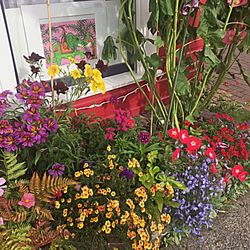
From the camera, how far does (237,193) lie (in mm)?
2123

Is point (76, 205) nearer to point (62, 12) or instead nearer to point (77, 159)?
point (77, 159)

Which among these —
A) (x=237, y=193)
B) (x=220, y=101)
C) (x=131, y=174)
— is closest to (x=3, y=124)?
(x=131, y=174)

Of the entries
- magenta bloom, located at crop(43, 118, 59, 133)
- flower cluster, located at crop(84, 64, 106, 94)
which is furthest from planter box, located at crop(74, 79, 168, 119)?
magenta bloom, located at crop(43, 118, 59, 133)

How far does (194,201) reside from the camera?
176 centimetres

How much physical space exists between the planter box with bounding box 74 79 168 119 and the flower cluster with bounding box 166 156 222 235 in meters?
0.78

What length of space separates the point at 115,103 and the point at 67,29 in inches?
26.3

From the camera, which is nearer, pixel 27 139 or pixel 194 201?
pixel 27 139

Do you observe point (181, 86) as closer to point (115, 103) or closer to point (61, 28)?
point (115, 103)

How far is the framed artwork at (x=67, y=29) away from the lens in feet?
6.50

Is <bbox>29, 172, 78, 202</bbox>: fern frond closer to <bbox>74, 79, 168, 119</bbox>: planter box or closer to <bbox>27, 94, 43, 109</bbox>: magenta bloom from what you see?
<bbox>27, 94, 43, 109</bbox>: magenta bloom

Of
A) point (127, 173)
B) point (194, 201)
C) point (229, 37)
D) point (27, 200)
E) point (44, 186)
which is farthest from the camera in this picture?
point (229, 37)

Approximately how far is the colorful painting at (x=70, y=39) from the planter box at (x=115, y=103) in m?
0.34

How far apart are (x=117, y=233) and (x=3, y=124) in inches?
32.3

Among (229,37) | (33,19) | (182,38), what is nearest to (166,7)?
(182,38)
